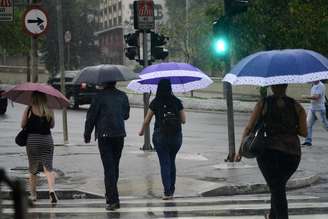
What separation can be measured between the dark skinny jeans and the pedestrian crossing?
1.39m

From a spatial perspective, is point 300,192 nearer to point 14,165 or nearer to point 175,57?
point 14,165

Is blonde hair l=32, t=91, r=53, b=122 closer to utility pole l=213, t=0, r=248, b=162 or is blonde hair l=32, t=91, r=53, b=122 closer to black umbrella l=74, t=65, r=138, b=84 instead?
black umbrella l=74, t=65, r=138, b=84

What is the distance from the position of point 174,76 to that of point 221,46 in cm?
319

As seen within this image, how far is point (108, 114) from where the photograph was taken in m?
8.66

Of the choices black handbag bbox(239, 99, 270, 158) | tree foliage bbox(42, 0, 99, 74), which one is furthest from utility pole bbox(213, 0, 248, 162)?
tree foliage bbox(42, 0, 99, 74)

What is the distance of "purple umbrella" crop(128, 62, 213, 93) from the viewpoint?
9.98m

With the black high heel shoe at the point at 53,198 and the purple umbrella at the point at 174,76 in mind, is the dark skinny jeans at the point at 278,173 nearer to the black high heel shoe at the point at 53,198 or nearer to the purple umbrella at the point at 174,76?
the purple umbrella at the point at 174,76

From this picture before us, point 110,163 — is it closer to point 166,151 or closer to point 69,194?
point 166,151

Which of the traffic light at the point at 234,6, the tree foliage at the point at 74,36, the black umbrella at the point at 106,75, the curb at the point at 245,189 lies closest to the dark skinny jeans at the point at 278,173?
the black umbrella at the point at 106,75

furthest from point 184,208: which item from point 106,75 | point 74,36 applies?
point 74,36

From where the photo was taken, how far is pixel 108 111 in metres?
8.66

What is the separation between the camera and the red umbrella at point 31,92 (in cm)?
918

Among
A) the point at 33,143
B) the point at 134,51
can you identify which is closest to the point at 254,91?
the point at 134,51

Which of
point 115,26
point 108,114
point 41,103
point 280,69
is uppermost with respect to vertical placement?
point 115,26
